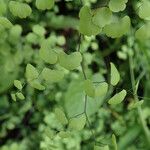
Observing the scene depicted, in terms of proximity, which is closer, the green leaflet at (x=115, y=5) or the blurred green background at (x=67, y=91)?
the green leaflet at (x=115, y=5)

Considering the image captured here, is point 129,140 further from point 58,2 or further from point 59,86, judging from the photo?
point 58,2

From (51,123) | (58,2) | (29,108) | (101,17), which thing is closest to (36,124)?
(29,108)

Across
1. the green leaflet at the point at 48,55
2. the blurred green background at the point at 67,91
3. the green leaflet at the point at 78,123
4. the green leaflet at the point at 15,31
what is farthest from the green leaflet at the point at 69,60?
the green leaflet at the point at 15,31

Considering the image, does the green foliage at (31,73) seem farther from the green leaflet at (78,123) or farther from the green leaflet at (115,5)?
the green leaflet at (115,5)

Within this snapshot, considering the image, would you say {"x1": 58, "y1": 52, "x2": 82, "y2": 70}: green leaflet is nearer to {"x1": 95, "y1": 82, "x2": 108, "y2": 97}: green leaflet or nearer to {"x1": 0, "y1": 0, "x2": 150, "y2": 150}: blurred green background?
{"x1": 95, "y1": 82, "x2": 108, "y2": 97}: green leaflet

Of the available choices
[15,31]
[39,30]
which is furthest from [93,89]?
[15,31]

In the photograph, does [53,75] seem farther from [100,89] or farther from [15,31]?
[15,31]

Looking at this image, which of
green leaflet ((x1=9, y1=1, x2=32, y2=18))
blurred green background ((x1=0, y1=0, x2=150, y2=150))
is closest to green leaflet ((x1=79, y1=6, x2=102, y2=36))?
green leaflet ((x1=9, y1=1, x2=32, y2=18))

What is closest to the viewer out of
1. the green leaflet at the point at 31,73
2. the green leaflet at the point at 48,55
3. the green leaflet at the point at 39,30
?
the green leaflet at the point at 48,55
